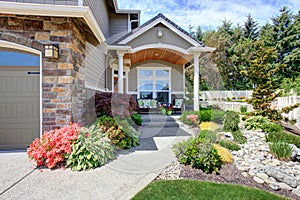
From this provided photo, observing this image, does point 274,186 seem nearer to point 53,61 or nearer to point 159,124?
point 159,124

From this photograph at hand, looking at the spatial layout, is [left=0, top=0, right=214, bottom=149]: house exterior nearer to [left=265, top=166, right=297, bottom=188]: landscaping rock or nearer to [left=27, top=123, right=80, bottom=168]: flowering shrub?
[left=27, top=123, right=80, bottom=168]: flowering shrub

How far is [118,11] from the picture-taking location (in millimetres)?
10656

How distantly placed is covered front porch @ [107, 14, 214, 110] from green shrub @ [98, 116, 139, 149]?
3.15 metres

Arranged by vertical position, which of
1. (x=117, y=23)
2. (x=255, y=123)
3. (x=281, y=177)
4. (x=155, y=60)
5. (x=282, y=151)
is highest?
(x=117, y=23)

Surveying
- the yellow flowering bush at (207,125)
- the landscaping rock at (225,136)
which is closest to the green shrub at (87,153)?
the landscaping rock at (225,136)

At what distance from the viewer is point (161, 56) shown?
10492mm

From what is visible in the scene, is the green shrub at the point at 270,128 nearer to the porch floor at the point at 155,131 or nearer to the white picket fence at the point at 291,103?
the porch floor at the point at 155,131

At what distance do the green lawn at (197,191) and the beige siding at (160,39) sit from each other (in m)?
6.53

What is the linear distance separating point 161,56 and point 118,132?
674 centimetres

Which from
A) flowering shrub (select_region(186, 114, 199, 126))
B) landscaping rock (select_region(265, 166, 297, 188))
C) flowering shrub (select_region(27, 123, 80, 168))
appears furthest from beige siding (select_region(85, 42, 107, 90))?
landscaping rock (select_region(265, 166, 297, 188))

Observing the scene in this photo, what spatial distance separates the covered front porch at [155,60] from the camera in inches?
324

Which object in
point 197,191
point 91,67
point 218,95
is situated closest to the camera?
point 197,191

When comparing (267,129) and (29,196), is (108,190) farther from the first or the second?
(267,129)

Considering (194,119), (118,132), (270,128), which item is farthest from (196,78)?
(118,132)
